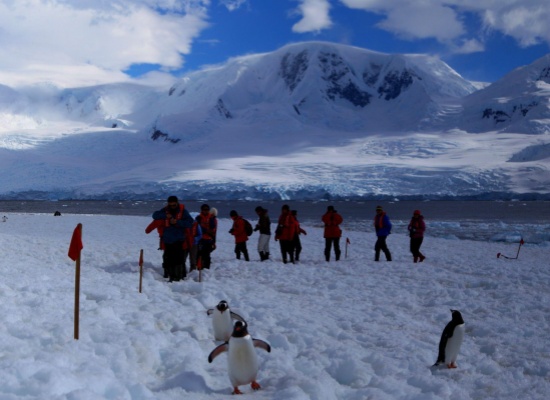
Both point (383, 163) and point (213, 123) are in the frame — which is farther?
point (213, 123)

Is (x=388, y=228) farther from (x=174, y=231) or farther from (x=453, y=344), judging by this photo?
(x=453, y=344)

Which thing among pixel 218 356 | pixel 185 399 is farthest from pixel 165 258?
pixel 185 399

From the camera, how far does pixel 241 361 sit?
17.0 ft

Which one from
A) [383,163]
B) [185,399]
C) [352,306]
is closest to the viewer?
[185,399]

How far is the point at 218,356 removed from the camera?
20.0ft

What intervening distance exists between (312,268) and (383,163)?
117 m

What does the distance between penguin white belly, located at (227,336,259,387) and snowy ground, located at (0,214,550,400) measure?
167mm

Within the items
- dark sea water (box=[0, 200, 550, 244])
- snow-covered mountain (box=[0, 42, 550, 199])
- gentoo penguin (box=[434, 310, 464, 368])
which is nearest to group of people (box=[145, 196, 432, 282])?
gentoo penguin (box=[434, 310, 464, 368])

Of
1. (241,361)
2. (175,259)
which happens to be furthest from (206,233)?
(241,361)

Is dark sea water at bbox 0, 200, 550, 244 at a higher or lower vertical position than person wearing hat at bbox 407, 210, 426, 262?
lower

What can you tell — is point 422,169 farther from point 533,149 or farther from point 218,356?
point 218,356

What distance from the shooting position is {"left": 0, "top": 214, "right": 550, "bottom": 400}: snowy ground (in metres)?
5.12

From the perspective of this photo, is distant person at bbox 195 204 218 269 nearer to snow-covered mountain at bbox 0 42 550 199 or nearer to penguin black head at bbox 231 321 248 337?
penguin black head at bbox 231 321 248 337

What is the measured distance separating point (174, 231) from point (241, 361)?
511 cm
